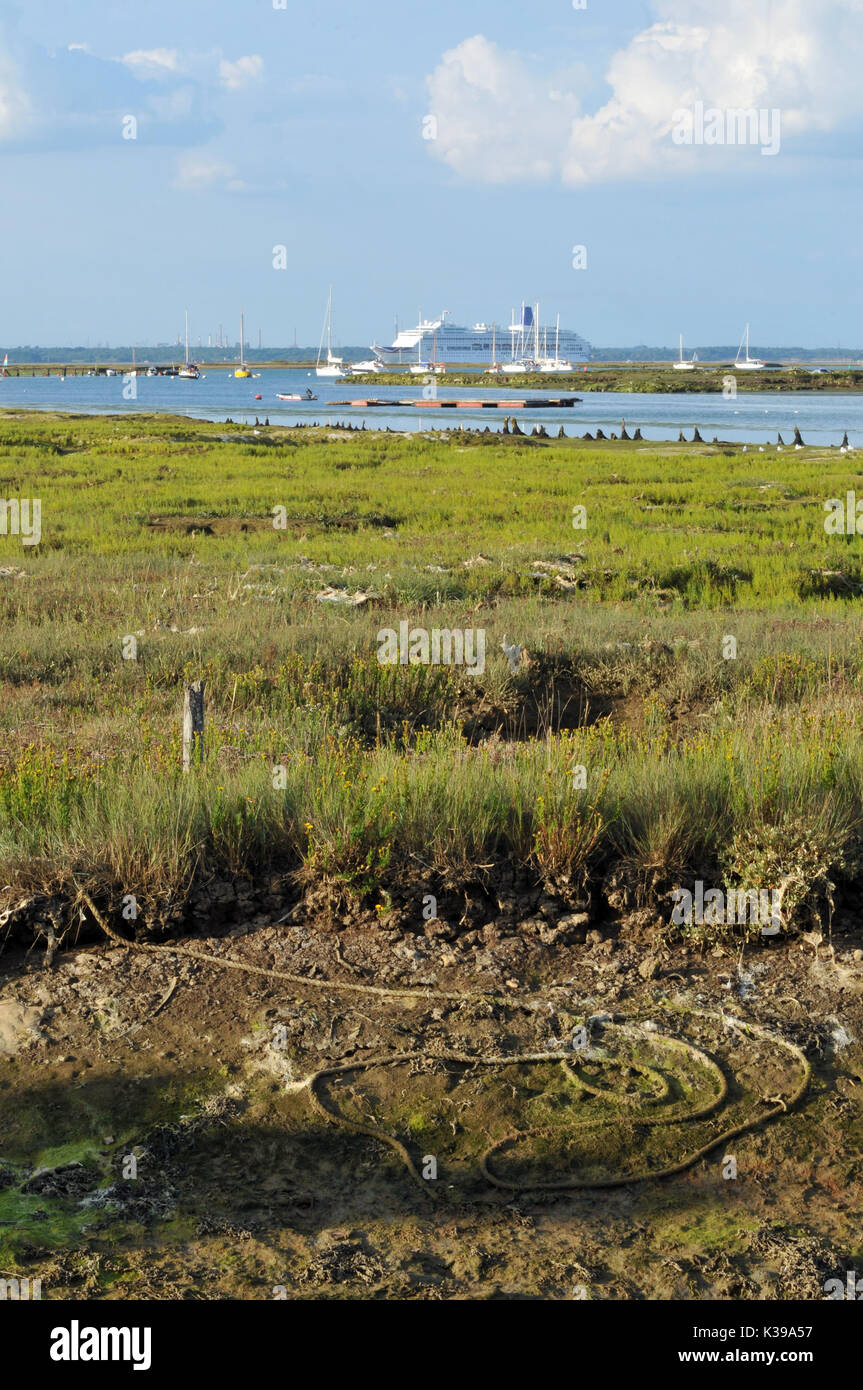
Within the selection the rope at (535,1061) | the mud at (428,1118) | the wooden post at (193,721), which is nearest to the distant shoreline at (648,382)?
the wooden post at (193,721)

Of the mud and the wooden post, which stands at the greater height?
the wooden post

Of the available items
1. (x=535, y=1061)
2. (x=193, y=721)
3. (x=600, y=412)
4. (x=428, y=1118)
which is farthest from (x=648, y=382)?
(x=428, y=1118)

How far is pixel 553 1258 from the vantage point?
3.36 metres

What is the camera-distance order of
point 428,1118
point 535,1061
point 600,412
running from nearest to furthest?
1. point 428,1118
2. point 535,1061
3. point 600,412

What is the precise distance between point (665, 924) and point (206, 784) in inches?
93.4

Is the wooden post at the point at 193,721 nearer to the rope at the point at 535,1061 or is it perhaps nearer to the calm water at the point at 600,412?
the rope at the point at 535,1061

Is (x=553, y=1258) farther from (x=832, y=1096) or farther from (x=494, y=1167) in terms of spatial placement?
(x=832, y=1096)

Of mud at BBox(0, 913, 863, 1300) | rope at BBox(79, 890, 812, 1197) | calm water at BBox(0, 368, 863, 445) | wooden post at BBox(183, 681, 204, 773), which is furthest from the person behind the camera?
calm water at BBox(0, 368, 863, 445)

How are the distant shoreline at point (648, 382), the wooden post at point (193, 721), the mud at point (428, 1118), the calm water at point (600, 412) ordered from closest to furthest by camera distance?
the mud at point (428, 1118)
the wooden post at point (193, 721)
the calm water at point (600, 412)
the distant shoreline at point (648, 382)

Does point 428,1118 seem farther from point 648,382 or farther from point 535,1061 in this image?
point 648,382

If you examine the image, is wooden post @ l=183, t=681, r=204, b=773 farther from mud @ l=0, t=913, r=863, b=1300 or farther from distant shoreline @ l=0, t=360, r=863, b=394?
distant shoreline @ l=0, t=360, r=863, b=394

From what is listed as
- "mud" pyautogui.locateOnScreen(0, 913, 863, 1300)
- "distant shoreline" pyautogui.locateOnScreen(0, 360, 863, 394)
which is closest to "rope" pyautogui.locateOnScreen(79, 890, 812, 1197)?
"mud" pyautogui.locateOnScreen(0, 913, 863, 1300)

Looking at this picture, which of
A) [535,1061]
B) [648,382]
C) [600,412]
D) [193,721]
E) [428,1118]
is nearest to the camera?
[428,1118]

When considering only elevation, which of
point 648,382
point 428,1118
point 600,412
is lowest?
point 428,1118
